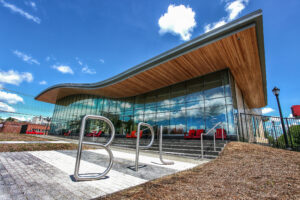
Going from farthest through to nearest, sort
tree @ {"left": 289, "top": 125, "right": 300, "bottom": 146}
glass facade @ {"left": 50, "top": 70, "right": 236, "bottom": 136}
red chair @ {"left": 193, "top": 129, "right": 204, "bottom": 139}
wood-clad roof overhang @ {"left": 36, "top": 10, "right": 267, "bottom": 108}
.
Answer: glass facade @ {"left": 50, "top": 70, "right": 236, "bottom": 136} → red chair @ {"left": 193, "top": 129, "right": 204, "bottom": 139} → tree @ {"left": 289, "top": 125, "right": 300, "bottom": 146} → wood-clad roof overhang @ {"left": 36, "top": 10, "right": 267, "bottom": 108}

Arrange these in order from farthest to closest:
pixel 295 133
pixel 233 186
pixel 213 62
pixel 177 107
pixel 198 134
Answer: pixel 177 107
pixel 198 134
pixel 213 62
pixel 295 133
pixel 233 186

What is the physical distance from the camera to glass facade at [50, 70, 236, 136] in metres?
10.8

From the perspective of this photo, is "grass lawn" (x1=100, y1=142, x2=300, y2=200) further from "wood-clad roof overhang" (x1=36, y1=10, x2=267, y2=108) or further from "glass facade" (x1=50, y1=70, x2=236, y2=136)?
"glass facade" (x1=50, y1=70, x2=236, y2=136)

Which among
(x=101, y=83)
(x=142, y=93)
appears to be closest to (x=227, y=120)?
(x=142, y=93)

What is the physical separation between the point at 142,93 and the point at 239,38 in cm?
1132

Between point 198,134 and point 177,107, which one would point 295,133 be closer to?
point 198,134

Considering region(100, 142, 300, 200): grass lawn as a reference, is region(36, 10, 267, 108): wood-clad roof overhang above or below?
above

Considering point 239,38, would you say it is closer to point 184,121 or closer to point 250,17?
point 250,17

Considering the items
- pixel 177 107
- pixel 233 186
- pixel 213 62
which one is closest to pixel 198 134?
pixel 177 107

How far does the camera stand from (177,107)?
1335cm

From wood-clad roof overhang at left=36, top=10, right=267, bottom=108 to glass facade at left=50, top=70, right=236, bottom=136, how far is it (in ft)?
2.95

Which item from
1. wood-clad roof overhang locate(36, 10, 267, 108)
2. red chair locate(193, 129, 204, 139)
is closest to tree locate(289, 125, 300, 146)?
wood-clad roof overhang locate(36, 10, 267, 108)

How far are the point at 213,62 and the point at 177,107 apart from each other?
5013 mm

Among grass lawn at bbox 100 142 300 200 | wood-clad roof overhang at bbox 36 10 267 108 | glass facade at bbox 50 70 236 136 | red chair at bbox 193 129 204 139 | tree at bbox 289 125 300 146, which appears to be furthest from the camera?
glass facade at bbox 50 70 236 136
